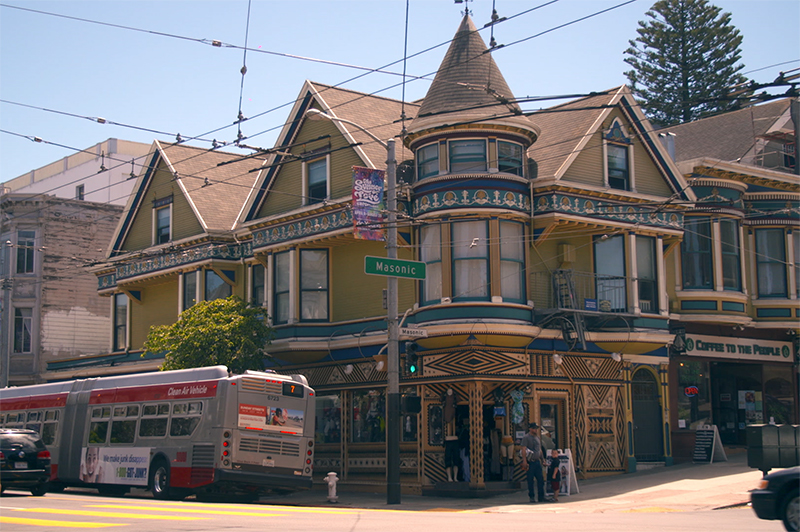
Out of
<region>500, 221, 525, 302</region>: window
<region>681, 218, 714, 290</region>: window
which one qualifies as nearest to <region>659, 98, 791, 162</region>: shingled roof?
<region>681, 218, 714, 290</region>: window

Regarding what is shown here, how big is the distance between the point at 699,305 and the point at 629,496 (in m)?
9.91

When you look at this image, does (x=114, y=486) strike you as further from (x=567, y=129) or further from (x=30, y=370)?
(x=30, y=370)

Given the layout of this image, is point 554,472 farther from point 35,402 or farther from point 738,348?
point 35,402

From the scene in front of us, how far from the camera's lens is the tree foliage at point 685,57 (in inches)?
2391

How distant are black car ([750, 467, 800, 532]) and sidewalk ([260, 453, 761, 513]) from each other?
705 centimetres

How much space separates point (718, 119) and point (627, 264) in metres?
12.8

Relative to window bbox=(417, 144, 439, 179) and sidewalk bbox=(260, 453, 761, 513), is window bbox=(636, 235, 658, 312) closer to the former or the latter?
sidewalk bbox=(260, 453, 761, 513)

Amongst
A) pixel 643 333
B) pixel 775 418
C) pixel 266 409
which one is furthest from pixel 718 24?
pixel 266 409

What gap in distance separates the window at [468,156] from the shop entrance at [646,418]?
8676 mm

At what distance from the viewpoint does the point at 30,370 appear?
163 ft

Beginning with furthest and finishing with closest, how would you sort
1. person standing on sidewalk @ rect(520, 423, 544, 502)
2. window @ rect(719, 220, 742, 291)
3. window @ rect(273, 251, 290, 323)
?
window @ rect(273, 251, 290, 323) < window @ rect(719, 220, 742, 291) < person standing on sidewalk @ rect(520, 423, 544, 502)

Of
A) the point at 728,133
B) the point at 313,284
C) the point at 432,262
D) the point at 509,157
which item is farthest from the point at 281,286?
the point at 728,133

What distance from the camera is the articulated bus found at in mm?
23750

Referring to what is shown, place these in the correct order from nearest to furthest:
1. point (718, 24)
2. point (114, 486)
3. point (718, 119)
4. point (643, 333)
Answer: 1. point (114, 486)
2. point (643, 333)
3. point (718, 119)
4. point (718, 24)
